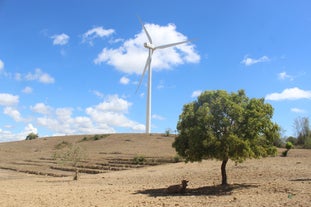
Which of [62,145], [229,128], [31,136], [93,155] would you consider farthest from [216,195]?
[31,136]

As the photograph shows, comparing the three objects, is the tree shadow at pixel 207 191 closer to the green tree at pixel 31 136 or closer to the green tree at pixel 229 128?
the green tree at pixel 229 128

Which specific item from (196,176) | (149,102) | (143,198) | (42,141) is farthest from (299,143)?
(42,141)

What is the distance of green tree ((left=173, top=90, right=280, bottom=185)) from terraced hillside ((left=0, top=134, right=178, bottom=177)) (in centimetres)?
2120

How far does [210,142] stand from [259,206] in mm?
6091

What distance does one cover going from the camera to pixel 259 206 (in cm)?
1698

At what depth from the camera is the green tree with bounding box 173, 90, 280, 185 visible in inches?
885

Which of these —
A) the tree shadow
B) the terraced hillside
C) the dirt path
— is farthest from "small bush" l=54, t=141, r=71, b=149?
the tree shadow


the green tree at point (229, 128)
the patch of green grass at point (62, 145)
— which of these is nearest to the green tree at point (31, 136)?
the patch of green grass at point (62, 145)

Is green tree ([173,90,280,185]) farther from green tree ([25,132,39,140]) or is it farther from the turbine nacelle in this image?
green tree ([25,132,39,140])

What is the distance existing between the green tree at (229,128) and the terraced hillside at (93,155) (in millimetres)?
21199

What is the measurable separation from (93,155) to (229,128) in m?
50.7

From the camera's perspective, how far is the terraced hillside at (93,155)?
2083 inches

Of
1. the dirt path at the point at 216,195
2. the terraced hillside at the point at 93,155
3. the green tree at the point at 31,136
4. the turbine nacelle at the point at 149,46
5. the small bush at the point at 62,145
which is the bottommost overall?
the dirt path at the point at 216,195

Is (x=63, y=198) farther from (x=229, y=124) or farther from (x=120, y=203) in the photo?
(x=229, y=124)
